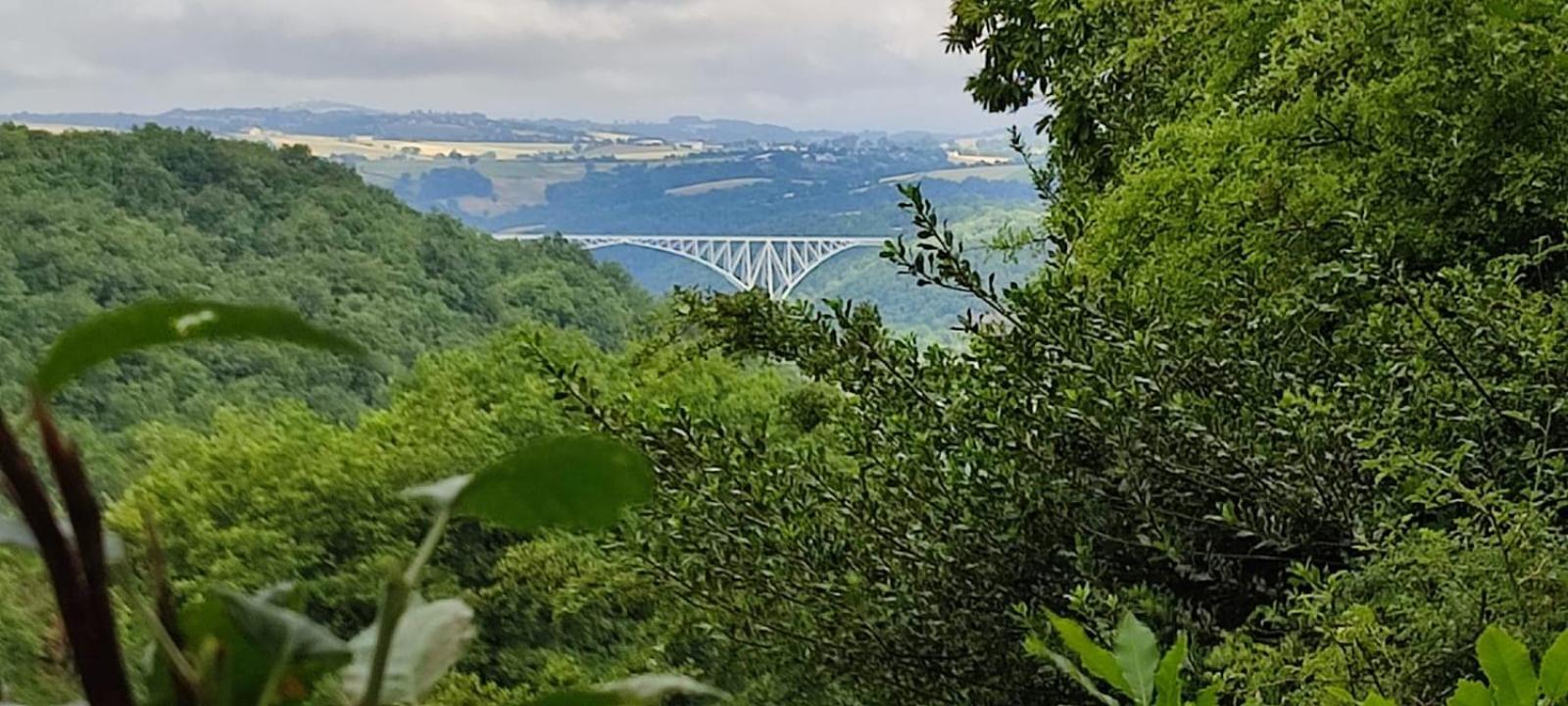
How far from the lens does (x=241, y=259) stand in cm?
212

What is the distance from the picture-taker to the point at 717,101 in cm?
248

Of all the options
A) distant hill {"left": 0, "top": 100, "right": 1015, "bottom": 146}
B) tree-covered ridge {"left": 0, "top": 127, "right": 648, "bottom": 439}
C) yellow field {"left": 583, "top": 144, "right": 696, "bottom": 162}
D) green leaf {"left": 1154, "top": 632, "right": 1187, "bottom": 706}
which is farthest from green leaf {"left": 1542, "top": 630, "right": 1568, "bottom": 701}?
yellow field {"left": 583, "top": 144, "right": 696, "bottom": 162}

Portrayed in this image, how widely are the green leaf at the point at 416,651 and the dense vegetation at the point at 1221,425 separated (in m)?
0.52

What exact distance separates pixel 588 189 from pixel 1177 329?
7.77 feet

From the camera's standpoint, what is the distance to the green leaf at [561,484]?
20cm

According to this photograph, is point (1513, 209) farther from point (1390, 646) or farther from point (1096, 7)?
point (1096, 7)

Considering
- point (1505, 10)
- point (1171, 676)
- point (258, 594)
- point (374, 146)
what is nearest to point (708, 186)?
point (374, 146)

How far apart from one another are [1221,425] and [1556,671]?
1.79ft

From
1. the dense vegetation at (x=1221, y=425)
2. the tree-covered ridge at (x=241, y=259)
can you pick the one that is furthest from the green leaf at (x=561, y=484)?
the tree-covered ridge at (x=241, y=259)

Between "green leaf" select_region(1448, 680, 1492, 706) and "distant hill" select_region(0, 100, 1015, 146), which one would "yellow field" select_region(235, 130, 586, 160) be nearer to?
"distant hill" select_region(0, 100, 1015, 146)

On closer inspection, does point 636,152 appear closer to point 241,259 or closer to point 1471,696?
point 241,259

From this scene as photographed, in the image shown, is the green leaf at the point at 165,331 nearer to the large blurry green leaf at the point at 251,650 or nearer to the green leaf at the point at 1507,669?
the large blurry green leaf at the point at 251,650

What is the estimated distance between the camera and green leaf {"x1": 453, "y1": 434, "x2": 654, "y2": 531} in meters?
0.20

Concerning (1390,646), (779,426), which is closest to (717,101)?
(779,426)
